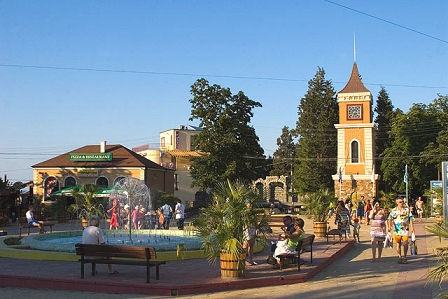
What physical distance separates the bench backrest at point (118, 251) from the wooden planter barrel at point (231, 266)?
146 cm

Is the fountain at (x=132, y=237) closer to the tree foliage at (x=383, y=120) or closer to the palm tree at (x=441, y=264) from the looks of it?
the palm tree at (x=441, y=264)

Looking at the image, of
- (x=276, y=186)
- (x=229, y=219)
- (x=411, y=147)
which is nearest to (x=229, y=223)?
(x=229, y=219)

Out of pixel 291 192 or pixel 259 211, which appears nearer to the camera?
pixel 259 211

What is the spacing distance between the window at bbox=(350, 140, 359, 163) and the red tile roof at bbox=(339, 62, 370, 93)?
5.33 m

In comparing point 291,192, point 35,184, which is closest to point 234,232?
point 35,184


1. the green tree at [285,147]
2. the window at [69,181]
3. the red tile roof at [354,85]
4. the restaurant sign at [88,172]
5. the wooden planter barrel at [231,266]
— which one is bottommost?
the wooden planter barrel at [231,266]

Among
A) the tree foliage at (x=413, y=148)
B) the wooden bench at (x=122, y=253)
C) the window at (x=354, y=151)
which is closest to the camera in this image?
the wooden bench at (x=122, y=253)

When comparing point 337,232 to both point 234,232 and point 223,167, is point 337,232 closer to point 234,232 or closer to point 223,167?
point 234,232

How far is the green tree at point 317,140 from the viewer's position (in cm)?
6500

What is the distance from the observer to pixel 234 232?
11492 mm

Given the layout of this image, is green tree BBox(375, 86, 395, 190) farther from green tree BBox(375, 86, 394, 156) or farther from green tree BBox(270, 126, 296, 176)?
green tree BBox(270, 126, 296, 176)

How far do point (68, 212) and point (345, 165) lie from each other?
1024 inches

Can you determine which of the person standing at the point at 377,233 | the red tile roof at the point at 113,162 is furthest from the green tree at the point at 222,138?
the person standing at the point at 377,233

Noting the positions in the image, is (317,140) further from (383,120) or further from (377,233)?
(377,233)
